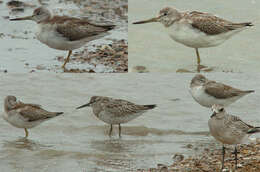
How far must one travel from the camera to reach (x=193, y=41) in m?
9.52

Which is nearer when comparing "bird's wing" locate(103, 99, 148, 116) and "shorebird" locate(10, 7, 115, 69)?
"bird's wing" locate(103, 99, 148, 116)

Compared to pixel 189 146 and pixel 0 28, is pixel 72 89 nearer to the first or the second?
pixel 0 28

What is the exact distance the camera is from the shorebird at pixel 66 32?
10000 millimetres

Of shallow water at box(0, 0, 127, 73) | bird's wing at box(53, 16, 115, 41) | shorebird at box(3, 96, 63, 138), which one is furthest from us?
shallow water at box(0, 0, 127, 73)

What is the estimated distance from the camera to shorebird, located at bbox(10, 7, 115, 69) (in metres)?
10.0

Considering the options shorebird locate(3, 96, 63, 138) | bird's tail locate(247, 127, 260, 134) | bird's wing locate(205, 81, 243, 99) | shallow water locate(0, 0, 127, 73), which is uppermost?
shallow water locate(0, 0, 127, 73)

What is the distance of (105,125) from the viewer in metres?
9.67

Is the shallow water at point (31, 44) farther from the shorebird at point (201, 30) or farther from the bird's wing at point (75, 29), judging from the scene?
the shorebird at point (201, 30)

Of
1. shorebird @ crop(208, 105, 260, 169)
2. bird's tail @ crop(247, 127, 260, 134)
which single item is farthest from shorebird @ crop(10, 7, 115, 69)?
bird's tail @ crop(247, 127, 260, 134)

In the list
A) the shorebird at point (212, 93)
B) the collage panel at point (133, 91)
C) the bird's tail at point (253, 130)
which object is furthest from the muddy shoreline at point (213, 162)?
the shorebird at point (212, 93)

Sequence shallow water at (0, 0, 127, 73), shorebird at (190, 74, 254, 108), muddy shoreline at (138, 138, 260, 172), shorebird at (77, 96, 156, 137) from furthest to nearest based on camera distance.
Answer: shallow water at (0, 0, 127, 73) → shorebird at (190, 74, 254, 108) → shorebird at (77, 96, 156, 137) → muddy shoreline at (138, 138, 260, 172)

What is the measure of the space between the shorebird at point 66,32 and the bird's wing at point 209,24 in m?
1.70

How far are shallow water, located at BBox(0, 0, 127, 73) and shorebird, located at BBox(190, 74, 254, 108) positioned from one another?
1791 millimetres

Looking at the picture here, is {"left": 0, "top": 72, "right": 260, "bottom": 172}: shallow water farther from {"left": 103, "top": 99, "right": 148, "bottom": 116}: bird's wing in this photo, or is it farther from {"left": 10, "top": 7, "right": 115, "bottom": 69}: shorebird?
{"left": 10, "top": 7, "right": 115, "bottom": 69}: shorebird
